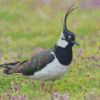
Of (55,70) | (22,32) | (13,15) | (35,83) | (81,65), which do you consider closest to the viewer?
(55,70)

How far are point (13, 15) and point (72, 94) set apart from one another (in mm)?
5600

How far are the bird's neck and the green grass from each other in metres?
0.59

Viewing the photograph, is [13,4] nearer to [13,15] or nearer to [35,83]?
[13,15]

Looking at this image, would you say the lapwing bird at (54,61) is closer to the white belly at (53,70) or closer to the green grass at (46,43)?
the white belly at (53,70)

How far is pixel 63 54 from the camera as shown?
5387 mm

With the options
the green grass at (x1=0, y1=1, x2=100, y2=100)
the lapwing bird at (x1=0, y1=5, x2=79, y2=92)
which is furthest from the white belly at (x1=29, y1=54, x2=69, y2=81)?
the green grass at (x1=0, y1=1, x2=100, y2=100)

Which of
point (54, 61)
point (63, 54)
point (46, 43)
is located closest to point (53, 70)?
point (54, 61)

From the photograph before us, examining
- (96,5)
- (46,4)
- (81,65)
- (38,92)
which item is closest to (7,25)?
(46,4)

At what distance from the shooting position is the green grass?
587 centimetres

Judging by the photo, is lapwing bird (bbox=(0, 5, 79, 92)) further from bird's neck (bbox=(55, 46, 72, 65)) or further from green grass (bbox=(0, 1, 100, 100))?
green grass (bbox=(0, 1, 100, 100))

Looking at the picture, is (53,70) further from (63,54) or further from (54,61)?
(63,54)

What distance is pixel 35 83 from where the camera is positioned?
6.12 metres

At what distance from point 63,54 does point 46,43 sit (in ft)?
11.8

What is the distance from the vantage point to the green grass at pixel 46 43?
5871 millimetres
